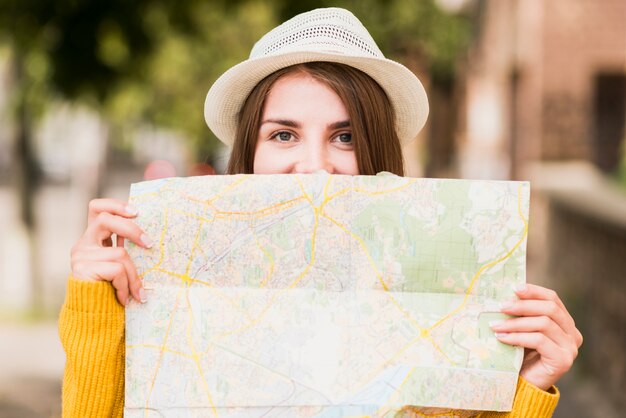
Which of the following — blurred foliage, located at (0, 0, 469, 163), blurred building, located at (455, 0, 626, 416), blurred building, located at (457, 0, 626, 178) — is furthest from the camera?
blurred building, located at (457, 0, 626, 178)

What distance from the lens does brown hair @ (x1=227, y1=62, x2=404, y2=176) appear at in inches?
79.4

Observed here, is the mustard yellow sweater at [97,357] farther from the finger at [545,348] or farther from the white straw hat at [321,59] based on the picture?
the white straw hat at [321,59]

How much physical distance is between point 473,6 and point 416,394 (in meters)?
18.2

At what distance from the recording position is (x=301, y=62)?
80.6 inches

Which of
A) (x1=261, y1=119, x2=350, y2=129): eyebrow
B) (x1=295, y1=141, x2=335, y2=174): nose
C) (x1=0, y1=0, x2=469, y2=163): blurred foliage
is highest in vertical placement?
(x1=0, y1=0, x2=469, y2=163): blurred foliage

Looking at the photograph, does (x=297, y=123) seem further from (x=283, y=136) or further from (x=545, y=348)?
(x=545, y=348)

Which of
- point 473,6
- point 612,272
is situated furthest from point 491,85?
point 612,272

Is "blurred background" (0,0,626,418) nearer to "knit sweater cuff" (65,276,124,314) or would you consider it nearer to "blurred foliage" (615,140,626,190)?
"blurred foliage" (615,140,626,190)

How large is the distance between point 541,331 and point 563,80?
34.2 feet

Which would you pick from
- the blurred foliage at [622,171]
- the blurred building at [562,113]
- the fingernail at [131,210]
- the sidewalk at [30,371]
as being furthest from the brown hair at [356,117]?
the blurred foliage at [622,171]

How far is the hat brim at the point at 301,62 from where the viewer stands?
2037 millimetres

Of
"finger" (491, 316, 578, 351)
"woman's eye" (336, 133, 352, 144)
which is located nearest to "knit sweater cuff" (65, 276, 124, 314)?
"woman's eye" (336, 133, 352, 144)

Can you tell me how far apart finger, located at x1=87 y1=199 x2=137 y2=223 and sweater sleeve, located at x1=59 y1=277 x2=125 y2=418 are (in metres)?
0.13

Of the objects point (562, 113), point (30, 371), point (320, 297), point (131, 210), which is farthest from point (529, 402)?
point (562, 113)
